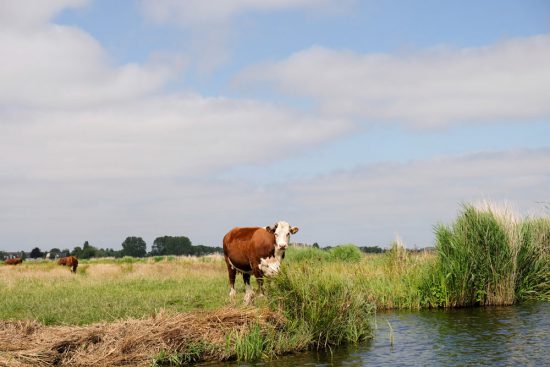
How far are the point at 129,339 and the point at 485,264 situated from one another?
464 inches

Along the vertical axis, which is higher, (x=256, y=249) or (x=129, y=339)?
(x=256, y=249)

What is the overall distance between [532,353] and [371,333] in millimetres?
3439

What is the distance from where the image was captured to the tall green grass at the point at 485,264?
1802cm

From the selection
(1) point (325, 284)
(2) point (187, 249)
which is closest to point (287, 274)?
(1) point (325, 284)

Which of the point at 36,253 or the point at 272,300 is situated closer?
the point at 272,300

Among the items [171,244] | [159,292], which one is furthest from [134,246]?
[159,292]

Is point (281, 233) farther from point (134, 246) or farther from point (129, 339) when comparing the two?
point (134, 246)

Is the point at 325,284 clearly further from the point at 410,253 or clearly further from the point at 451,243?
the point at 410,253

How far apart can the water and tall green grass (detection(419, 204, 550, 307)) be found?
6.59 ft

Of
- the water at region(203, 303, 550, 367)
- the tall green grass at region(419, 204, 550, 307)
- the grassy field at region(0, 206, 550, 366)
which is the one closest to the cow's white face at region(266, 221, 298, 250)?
the grassy field at region(0, 206, 550, 366)

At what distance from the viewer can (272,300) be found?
1271 cm

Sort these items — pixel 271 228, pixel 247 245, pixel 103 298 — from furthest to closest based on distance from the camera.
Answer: pixel 103 298 < pixel 247 245 < pixel 271 228

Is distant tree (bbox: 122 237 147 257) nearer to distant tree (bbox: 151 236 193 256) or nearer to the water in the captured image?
distant tree (bbox: 151 236 193 256)

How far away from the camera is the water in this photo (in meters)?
10.7
